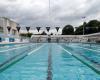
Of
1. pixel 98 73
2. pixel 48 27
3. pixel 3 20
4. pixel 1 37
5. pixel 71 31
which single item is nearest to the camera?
pixel 98 73

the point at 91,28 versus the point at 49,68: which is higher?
the point at 91,28

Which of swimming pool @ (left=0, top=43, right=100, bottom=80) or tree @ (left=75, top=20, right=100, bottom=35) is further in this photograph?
tree @ (left=75, top=20, right=100, bottom=35)

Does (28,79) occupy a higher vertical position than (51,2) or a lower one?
lower

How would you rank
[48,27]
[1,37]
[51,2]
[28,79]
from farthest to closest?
[1,37]
[48,27]
[51,2]
[28,79]

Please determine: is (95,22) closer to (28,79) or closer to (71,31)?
(71,31)

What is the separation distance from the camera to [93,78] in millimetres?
4895

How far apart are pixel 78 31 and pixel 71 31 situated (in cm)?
537

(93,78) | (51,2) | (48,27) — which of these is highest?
(51,2)

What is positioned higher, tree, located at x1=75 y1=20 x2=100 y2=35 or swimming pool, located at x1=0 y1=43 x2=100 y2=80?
tree, located at x1=75 y1=20 x2=100 y2=35

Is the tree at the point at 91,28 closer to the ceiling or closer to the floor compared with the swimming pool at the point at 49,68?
closer to the ceiling

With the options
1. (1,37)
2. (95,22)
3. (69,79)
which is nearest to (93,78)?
(69,79)

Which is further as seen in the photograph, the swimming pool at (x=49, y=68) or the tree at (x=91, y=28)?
the tree at (x=91, y=28)

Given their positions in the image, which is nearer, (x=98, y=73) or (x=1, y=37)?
(x=98, y=73)

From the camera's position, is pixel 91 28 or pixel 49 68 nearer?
pixel 49 68
